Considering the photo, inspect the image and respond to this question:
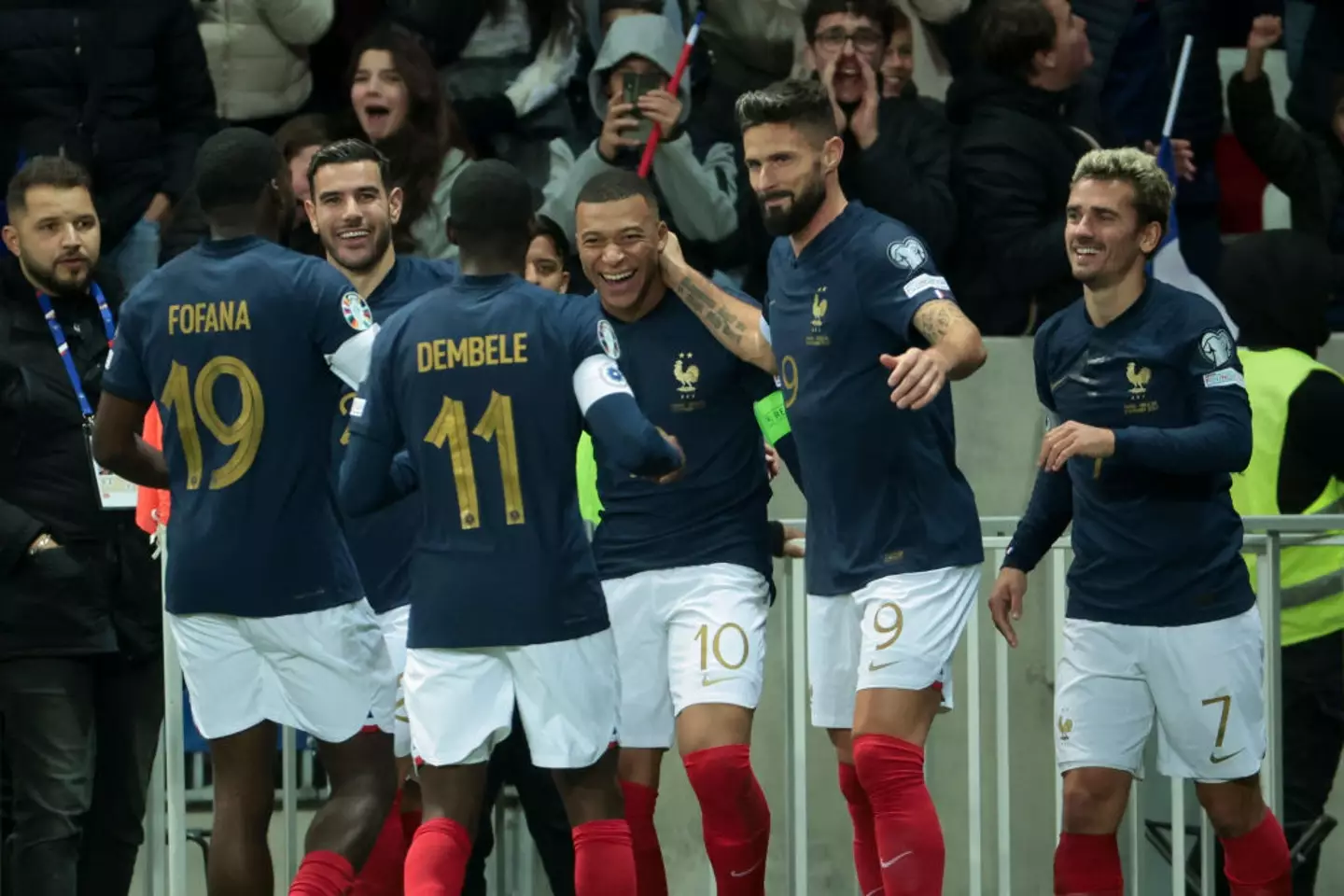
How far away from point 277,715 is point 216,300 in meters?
1.05

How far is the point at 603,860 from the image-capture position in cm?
541

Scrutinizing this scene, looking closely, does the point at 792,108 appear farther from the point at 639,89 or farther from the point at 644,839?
the point at 639,89

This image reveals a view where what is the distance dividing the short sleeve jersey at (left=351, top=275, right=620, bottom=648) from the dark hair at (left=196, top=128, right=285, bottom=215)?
24.4 inches

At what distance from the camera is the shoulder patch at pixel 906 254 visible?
5.85 meters

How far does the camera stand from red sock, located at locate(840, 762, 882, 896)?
239 inches

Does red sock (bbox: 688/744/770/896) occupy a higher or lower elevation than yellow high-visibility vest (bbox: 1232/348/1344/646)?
lower

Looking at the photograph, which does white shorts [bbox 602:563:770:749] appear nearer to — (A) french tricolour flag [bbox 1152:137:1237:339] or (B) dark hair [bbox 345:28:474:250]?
(B) dark hair [bbox 345:28:474:250]

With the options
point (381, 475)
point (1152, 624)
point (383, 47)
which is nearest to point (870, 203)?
point (383, 47)

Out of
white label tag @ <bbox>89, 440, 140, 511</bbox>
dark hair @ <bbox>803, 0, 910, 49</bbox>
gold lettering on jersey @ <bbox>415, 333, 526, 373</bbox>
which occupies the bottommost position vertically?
white label tag @ <bbox>89, 440, 140, 511</bbox>

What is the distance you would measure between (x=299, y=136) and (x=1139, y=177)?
126 inches

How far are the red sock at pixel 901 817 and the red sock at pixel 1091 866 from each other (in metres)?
0.43

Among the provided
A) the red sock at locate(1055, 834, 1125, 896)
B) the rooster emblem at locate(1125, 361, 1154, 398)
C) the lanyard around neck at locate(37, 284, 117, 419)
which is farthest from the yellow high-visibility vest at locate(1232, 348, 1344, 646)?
the lanyard around neck at locate(37, 284, 117, 419)

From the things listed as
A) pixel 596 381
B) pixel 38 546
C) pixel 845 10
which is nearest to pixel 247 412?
pixel 596 381

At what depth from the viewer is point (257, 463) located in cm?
562
